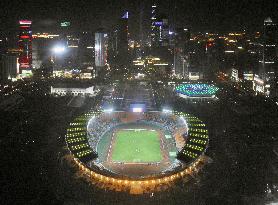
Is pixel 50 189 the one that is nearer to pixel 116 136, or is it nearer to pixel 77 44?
pixel 116 136

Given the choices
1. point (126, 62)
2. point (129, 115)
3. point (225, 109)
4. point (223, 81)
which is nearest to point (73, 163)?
point (129, 115)

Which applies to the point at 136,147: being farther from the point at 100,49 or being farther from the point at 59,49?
the point at 59,49

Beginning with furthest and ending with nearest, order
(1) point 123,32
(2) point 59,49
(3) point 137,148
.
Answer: (1) point 123,32, (2) point 59,49, (3) point 137,148

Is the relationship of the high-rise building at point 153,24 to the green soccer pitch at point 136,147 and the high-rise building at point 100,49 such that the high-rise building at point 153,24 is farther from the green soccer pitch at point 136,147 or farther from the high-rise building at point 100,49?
the green soccer pitch at point 136,147

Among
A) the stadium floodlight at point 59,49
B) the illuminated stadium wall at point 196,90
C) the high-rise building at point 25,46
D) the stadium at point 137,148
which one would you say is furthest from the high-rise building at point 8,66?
the illuminated stadium wall at point 196,90

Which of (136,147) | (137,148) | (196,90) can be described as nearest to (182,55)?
(196,90)

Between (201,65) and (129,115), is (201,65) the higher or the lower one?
the higher one

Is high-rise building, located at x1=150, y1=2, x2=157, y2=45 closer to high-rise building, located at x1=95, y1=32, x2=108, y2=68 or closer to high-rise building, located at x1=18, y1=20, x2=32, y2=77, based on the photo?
high-rise building, located at x1=95, y1=32, x2=108, y2=68

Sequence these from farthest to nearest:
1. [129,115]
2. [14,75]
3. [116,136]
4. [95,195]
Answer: [14,75]
[129,115]
[116,136]
[95,195]
